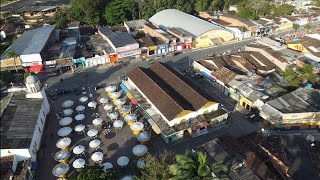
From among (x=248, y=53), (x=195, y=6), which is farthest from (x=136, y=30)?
(x=248, y=53)

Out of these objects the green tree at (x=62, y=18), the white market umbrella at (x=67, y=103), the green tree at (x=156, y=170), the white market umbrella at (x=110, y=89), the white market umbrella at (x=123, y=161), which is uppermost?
the green tree at (x=62, y=18)

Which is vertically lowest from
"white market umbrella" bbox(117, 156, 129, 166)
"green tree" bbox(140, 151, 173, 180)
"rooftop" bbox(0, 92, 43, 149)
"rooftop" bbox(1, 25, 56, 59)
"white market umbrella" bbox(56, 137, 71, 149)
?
"white market umbrella" bbox(117, 156, 129, 166)

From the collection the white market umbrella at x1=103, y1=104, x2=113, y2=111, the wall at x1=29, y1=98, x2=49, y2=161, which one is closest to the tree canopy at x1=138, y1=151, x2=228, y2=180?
the wall at x1=29, y1=98, x2=49, y2=161

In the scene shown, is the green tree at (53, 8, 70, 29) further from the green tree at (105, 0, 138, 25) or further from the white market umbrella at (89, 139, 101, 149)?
the white market umbrella at (89, 139, 101, 149)

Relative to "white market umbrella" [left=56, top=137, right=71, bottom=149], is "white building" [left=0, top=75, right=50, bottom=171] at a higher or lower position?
higher

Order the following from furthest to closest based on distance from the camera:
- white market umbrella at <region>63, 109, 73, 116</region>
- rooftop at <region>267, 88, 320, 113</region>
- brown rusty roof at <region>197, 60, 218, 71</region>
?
brown rusty roof at <region>197, 60, 218, 71</region> → white market umbrella at <region>63, 109, 73, 116</region> → rooftop at <region>267, 88, 320, 113</region>

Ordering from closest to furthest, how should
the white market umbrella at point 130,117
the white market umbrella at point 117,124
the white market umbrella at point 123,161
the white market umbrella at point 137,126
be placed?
the white market umbrella at point 123,161 < the white market umbrella at point 137,126 < the white market umbrella at point 117,124 < the white market umbrella at point 130,117

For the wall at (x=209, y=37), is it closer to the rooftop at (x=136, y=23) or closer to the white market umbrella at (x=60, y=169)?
the rooftop at (x=136, y=23)

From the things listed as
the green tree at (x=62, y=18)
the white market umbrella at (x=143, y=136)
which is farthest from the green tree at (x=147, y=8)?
the white market umbrella at (x=143, y=136)
